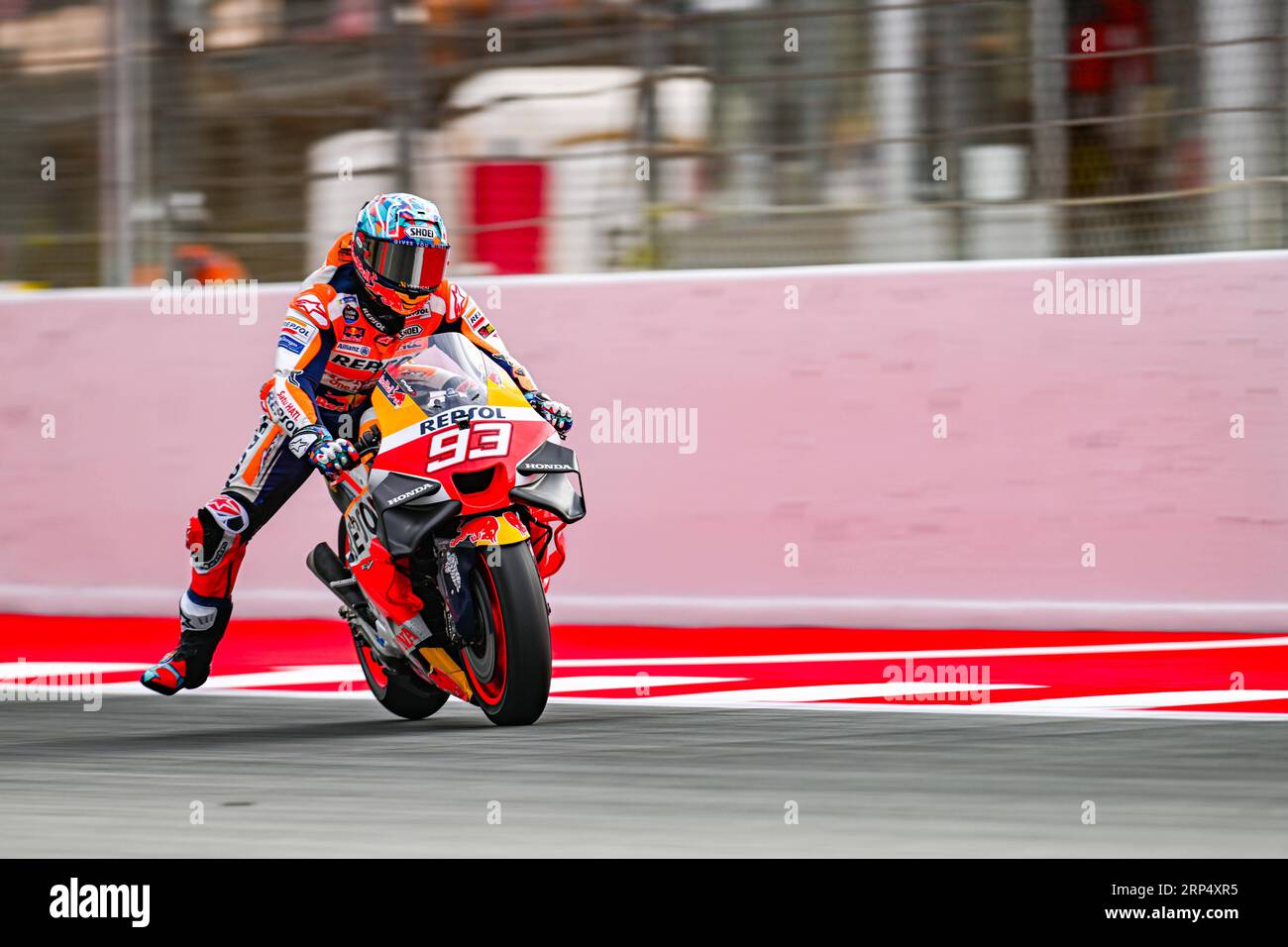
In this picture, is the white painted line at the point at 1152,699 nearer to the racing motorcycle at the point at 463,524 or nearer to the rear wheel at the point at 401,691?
the racing motorcycle at the point at 463,524

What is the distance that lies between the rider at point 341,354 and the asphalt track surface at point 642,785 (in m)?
0.68

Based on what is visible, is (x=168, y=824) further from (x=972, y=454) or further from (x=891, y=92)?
(x=891, y=92)

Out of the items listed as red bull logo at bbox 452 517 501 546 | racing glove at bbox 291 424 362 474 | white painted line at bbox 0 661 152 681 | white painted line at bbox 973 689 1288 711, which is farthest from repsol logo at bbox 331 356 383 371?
white painted line at bbox 0 661 152 681

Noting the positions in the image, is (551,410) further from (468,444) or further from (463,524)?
(463,524)

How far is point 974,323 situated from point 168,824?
17.2 ft

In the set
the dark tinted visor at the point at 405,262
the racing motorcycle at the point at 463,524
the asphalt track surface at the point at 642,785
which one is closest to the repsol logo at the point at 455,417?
the racing motorcycle at the point at 463,524

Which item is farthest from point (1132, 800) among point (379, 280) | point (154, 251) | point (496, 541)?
point (154, 251)

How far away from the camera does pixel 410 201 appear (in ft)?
23.1

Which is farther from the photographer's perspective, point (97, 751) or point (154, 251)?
point (154, 251)

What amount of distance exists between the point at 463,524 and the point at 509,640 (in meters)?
0.38

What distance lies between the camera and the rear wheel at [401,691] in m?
7.19

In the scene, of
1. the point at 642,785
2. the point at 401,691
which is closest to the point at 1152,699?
the point at 642,785

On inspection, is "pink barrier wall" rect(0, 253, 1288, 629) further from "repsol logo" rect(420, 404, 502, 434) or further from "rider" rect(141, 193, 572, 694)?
"repsol logo" rect(420, 404, 502, 434)

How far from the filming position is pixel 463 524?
21.3 feet
